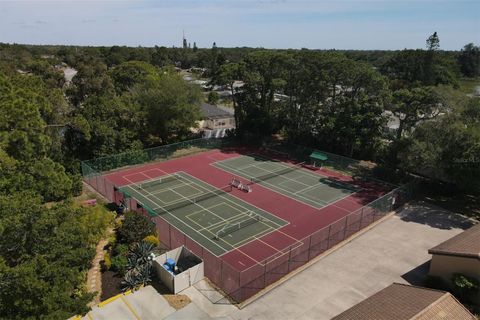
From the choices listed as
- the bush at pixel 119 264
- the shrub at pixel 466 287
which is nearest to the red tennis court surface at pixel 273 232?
the bush at pixel 119 264

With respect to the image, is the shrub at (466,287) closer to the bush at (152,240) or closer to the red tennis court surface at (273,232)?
the red tennis court surface at (273,232)

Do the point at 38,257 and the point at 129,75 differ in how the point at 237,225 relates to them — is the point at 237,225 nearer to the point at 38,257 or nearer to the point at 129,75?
the point at 38,257

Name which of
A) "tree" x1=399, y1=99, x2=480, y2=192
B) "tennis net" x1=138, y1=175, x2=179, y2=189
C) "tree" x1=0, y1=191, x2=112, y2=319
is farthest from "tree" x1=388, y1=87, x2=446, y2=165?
"tree" x1=0, y1=191, x2=112, y2=319

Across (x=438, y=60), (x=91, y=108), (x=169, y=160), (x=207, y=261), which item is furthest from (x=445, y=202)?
(x=438, y=60)

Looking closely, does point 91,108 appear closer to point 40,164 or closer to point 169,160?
point 169,160

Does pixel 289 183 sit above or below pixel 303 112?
below

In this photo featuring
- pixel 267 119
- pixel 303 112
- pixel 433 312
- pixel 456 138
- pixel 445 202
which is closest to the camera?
pixel 433 312

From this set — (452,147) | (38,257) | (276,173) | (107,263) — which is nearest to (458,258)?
(452,147)
